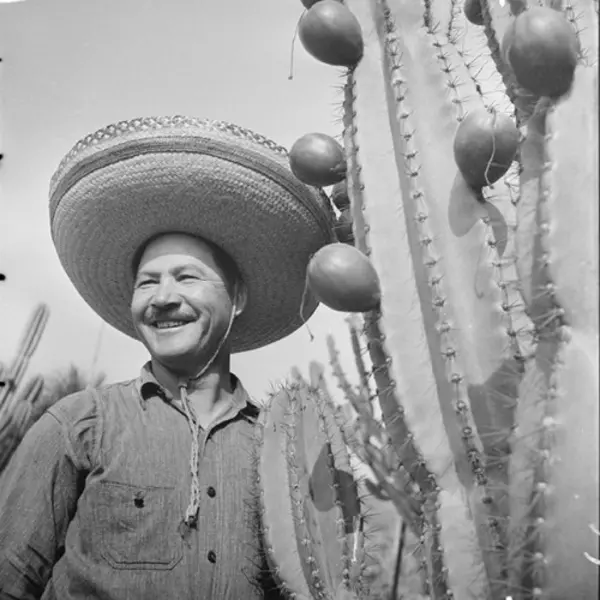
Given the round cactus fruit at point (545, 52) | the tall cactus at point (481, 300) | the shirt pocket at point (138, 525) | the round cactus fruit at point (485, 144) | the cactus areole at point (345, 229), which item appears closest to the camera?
the tall cactus at point (481, 300)

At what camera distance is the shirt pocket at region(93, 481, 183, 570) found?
1.43 meters

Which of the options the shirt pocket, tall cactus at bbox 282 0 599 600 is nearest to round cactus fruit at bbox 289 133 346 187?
tall cactus at bbox 282 0 599 600

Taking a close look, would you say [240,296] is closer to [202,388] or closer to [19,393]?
[202,388]

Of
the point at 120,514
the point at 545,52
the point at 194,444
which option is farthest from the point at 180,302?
the point at 545,52

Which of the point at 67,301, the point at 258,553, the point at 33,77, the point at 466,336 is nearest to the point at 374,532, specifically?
the point at 258,553

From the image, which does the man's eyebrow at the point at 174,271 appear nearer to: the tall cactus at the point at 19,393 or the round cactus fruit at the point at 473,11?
the tall cactus at the point at 19,393

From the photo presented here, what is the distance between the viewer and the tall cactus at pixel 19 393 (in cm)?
184

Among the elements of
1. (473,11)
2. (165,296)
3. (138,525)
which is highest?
(473,11)

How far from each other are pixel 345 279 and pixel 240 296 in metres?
0.63

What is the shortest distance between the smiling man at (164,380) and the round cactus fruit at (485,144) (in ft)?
1.80

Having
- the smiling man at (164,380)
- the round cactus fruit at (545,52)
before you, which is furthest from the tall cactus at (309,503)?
the round cactus fruit at (545,52)

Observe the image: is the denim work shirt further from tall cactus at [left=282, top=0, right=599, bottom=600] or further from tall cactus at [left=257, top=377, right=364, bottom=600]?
tall cactus at [left=282, top=0, right=599, bottom=600]

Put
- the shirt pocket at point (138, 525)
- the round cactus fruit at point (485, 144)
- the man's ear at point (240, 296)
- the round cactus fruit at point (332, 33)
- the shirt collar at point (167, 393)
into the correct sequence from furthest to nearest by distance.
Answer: the man's ear at point (240, 296) < the shirt collar at point (167, 393) < the shirt pocket at point (138, 525) < the round cactus fruit at point (332, 33) < the round cactus fruit at point (485, 144)

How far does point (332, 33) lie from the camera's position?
1316 mm
